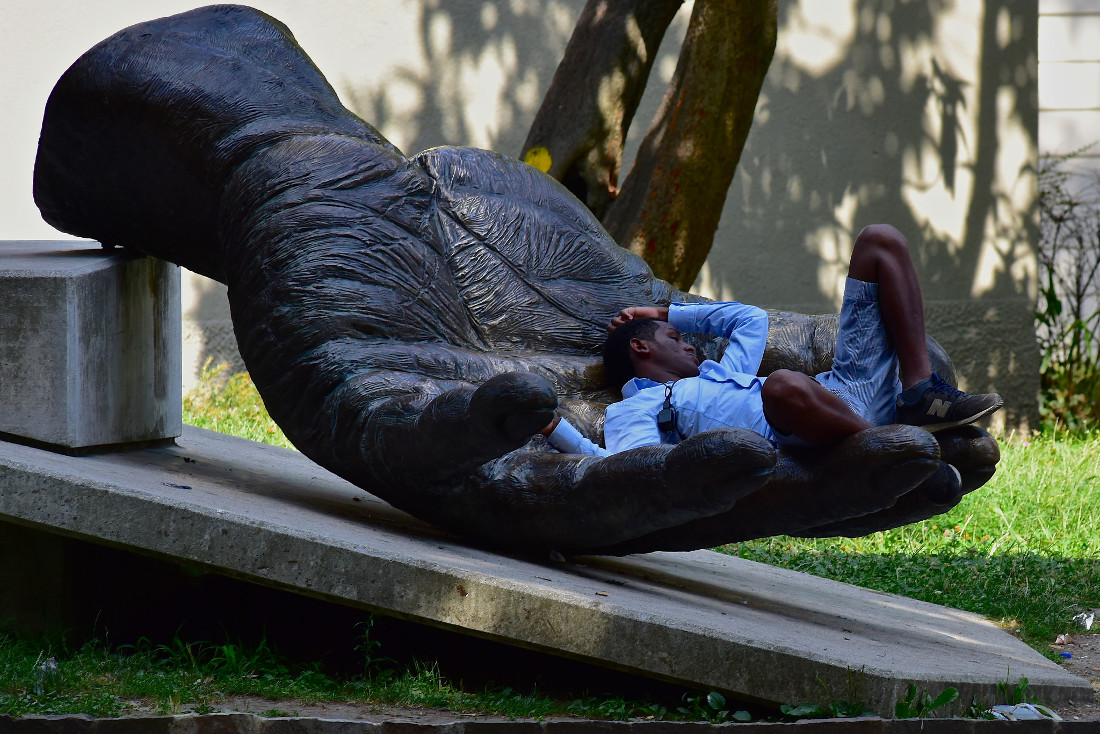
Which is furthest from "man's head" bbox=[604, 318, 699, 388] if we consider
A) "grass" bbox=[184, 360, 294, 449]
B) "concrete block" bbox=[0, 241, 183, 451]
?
"grass" bbox=[184, 360, 294, 449]

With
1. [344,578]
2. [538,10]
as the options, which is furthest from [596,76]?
[344,578]

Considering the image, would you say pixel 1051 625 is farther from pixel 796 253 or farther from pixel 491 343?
pixel 796 253

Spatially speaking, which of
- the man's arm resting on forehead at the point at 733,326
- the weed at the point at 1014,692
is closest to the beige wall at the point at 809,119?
the man's arm resting on forehead at the point at 733,326

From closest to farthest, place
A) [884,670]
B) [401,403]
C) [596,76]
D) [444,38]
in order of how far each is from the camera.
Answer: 1. [884,670]
2. [401,403]
3. [596,76]
4. [444,38]

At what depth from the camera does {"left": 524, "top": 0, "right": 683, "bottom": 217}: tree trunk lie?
6.68 meters

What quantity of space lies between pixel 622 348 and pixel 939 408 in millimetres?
1225

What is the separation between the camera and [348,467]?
387cm

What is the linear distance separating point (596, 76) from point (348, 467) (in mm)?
3509

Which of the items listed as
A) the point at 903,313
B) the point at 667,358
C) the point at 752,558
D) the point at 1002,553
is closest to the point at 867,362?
the point at 903,313

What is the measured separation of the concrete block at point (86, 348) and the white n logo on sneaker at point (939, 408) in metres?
2.73

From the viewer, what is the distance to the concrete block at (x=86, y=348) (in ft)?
13.2

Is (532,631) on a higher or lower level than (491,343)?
lower

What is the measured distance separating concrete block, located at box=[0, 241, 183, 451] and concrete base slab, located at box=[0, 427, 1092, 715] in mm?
291

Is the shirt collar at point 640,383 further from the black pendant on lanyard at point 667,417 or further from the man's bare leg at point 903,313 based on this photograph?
the man's bare leg at point 903,313
